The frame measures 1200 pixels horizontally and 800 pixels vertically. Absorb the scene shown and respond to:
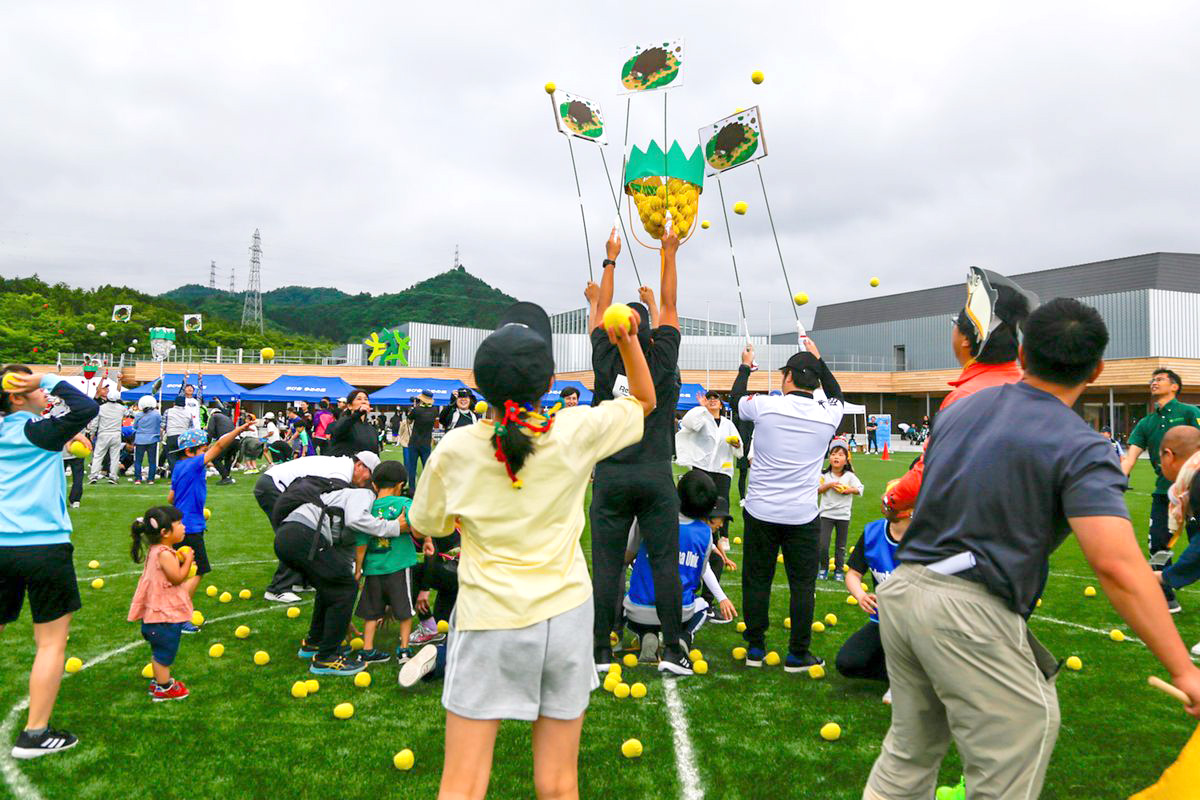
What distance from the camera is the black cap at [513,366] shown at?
2402 mm

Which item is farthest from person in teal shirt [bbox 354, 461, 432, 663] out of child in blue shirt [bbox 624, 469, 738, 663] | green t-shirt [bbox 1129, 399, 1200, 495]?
green t-shirt [bbox 1129, 399, 1200, 495]

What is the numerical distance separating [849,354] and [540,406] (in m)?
67.4

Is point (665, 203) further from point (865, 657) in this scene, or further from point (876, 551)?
point (865, 657)

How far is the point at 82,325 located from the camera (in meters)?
64.3

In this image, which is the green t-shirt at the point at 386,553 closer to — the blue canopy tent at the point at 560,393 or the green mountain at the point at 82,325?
the blue canopy tent at the point at 560,393

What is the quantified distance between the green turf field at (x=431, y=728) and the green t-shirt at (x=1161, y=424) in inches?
84.9

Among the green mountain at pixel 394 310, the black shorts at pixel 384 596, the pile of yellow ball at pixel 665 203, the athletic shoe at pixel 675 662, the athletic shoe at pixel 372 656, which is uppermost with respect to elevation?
the green mountain at pixel 394 310

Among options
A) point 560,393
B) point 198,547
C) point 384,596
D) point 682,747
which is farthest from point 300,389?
point 682,747

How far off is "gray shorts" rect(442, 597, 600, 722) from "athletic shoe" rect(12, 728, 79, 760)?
2.90 m

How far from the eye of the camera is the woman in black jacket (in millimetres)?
8320

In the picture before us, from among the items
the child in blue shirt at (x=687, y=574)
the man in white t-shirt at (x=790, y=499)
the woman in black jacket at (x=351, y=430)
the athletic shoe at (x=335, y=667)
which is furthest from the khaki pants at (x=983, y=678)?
the woman in black jacket at (x=351, y=430)

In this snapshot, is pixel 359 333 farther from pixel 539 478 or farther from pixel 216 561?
pixel 539 478

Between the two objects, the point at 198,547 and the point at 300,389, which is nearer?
the point at 198,547

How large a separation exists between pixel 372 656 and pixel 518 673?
3.61 metres
